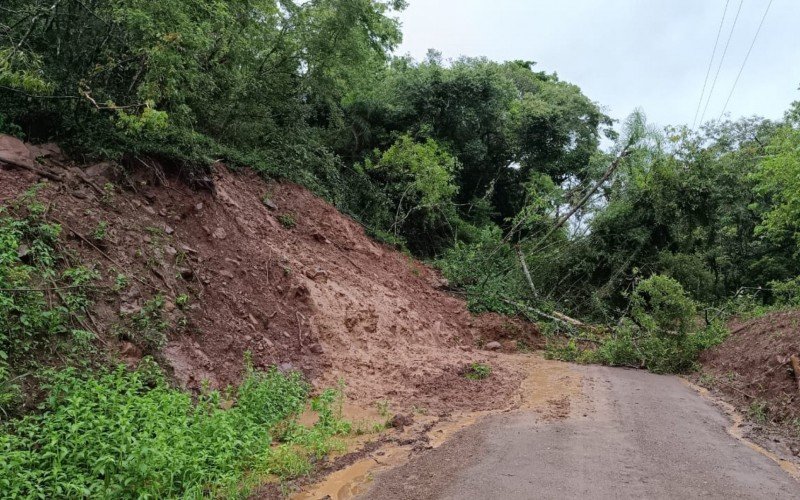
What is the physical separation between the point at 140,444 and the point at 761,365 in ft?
30.9

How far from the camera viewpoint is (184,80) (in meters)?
8.44

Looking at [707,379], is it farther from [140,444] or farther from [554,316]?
[140,444]

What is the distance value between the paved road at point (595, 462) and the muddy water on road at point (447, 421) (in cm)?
18

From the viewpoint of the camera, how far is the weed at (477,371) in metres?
9.80

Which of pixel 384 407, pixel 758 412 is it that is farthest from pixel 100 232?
pixel 758 412

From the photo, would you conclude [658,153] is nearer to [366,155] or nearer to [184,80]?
[366,155]

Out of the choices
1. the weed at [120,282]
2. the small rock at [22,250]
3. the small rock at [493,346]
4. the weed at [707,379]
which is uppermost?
the weed at [707,379]

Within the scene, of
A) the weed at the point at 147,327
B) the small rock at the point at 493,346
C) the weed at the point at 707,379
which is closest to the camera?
the weed at the point at 147,327

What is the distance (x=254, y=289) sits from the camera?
8727 millimetres

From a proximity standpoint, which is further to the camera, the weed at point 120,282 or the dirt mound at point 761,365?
the dirt mound at point 761,365

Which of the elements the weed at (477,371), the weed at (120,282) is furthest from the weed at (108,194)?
the weed at (477,371)

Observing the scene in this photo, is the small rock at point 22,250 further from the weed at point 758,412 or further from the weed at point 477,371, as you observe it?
the weed at point 758,412

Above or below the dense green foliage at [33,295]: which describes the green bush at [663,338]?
above

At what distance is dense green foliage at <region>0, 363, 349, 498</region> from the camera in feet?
12.9
